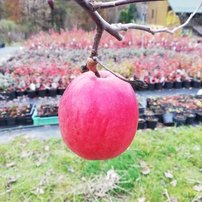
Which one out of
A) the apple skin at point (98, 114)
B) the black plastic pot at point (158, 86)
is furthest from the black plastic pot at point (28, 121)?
the apple skin at point (98, 114)

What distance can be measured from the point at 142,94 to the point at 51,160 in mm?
2176

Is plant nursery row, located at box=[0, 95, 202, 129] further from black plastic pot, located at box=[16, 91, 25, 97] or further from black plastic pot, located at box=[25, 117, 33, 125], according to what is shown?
black plastic pot, located at box=[16, 91, 25, 97]

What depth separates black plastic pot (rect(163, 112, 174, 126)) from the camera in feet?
9.99

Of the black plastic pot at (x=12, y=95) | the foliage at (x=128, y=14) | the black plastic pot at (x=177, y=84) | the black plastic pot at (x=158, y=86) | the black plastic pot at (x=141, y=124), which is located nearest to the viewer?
the black plastic pot at (x=141, y=124)

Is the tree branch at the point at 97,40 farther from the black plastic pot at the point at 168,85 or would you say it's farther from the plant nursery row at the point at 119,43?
the plant nursery row at the point at 119,43

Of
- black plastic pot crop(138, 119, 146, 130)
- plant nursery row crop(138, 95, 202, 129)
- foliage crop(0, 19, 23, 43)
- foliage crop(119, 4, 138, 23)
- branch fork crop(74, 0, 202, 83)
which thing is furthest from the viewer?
foliage crop(119, 4, 138, 23)

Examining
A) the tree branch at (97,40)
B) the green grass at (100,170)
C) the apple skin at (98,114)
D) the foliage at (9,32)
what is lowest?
the foliage at (9,32)

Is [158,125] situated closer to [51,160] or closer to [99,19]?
[51,160]

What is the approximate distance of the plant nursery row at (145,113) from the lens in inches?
120

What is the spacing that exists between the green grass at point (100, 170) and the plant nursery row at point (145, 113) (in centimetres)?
49

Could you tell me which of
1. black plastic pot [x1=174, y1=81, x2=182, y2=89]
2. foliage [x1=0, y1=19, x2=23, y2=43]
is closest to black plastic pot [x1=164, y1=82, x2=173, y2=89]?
black plastic pot [x1=174, y1=81, x2=182, y2=89]

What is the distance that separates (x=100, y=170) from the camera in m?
1.98

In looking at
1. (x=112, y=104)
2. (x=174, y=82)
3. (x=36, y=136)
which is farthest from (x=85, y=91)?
(x=174, y=82)

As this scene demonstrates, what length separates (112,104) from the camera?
1.13 ft
